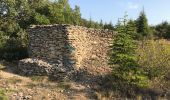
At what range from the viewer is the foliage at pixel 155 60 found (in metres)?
21.3

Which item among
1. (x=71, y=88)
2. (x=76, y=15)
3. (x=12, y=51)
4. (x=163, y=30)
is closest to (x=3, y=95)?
(x=71, y=88)

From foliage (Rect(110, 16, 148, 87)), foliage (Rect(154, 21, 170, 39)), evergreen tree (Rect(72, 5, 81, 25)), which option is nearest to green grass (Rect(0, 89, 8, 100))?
foliage (Rect(110, 16, 148, 87))

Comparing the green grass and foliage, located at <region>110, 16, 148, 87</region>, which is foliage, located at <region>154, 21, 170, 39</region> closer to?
foliage, located at <region>110, 16, 148, 87</region>

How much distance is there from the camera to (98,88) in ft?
65.8

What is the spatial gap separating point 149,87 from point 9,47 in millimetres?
8997

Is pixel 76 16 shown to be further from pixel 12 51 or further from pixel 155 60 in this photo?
pixel 155 60

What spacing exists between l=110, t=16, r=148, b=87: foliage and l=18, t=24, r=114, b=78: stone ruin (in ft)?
6.21

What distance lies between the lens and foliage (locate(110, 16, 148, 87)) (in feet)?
65.2

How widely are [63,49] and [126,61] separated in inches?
139

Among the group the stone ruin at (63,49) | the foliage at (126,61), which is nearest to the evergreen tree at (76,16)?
the stone ruin at (63,49)

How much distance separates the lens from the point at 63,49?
22.0 meters

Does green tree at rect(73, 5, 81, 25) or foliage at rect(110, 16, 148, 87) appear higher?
green tree at rect(73, 5, 81, 25)

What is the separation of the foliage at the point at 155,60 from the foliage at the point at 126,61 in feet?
2.71

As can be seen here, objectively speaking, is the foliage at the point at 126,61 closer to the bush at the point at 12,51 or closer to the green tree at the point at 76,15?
the bush at the point at 12,51
